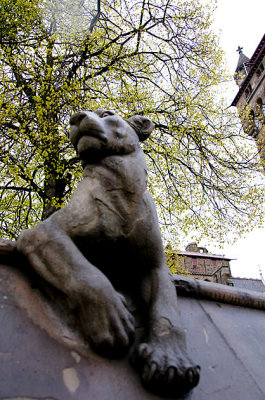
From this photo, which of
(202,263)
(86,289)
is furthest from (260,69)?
(86,289)

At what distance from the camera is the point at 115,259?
1711mm

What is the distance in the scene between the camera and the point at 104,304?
1.38 m

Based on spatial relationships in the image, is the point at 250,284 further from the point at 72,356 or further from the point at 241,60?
the point at 72,356

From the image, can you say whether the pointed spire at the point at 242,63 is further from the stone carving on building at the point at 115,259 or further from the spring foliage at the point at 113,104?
the stone carving on building at the point at 115,259

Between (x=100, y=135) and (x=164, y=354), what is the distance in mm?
1147

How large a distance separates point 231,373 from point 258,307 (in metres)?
0.90

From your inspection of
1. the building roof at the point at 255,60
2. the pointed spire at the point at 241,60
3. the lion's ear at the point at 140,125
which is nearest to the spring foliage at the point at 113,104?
the lion's ear at the point at 140,125

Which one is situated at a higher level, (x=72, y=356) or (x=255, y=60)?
(x=255, y=60)

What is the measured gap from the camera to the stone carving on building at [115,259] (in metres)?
1.37

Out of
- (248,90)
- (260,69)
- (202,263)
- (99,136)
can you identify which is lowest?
(202,263)

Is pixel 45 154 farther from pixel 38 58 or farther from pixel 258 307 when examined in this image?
pixel 258 307

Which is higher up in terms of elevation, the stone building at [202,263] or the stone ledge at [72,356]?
the stone ledge at [72,356]

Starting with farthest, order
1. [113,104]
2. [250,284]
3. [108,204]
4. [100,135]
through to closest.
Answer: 1. [250,284]
2. [113,104]
3. [100,135]
4. [108,204]

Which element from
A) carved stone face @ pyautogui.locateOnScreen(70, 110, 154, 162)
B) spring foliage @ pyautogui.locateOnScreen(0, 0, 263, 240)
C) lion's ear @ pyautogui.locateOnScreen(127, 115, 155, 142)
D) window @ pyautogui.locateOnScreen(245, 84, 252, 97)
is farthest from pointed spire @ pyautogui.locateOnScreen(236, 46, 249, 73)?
carved stone face @ pyautogui.locateOnScreen(70, 110, 154, 162)
